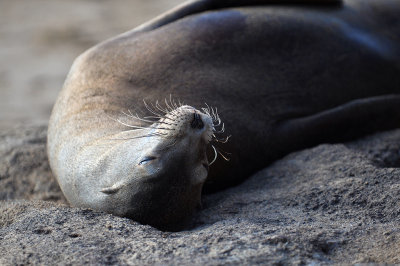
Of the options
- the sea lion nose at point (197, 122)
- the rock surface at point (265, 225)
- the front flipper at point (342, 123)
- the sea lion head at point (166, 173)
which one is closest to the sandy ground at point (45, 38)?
the front flipper at point (342, 123)

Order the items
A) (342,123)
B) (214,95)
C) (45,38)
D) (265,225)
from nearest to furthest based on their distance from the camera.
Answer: (265,225) → (214,95) → (342,123) → (45,38)

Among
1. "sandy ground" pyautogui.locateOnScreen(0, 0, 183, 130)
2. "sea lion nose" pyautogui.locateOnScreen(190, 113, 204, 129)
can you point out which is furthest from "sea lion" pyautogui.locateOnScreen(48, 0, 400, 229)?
"sandy ground" pyautogui.locateOnScreen(0, 0, 183, 130)

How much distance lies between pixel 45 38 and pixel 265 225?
6788 mm

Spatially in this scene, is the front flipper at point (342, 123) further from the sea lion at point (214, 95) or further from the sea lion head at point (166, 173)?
→ the sea lion head at point (166, 173)

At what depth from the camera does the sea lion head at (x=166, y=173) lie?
3004mm

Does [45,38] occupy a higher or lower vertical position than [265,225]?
higher

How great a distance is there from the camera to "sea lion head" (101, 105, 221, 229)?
3.00 m

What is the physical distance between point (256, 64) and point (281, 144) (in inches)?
20.9

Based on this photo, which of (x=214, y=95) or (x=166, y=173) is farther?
(x=214, y=95)

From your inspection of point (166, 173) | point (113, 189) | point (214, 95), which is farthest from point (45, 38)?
point (166, 173)

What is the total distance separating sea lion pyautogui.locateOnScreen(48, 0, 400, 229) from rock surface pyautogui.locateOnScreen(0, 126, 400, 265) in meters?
0.15

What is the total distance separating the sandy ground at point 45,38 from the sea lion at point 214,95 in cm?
221

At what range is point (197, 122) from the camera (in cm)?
306

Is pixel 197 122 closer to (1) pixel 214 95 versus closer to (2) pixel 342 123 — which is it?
(1) pixel 214 95
